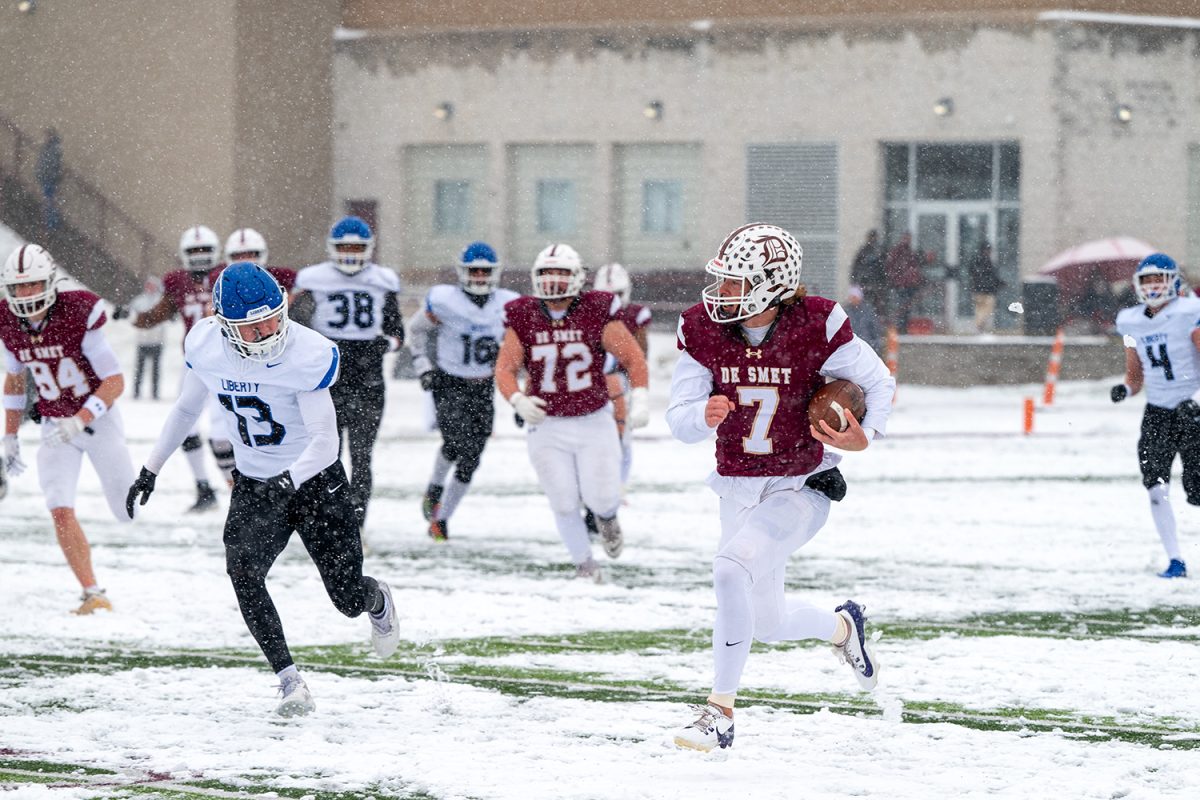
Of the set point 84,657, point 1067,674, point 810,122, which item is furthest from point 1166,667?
point 810,122

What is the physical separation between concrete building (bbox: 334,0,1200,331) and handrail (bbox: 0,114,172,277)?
3.84m

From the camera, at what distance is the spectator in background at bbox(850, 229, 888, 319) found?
1085 inches

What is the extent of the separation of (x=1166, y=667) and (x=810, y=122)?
78.2 ft

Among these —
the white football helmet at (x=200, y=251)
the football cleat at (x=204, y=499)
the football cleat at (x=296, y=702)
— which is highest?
the white football helmet at (x=200, y=251)

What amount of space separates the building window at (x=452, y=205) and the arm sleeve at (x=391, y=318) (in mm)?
21855

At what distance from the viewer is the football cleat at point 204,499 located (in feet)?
41.3

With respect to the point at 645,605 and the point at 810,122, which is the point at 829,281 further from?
the point at 645,605

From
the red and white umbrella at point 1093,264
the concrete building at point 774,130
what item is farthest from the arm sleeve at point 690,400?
the concrete building at point 774,130

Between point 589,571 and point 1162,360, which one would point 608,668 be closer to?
point 589,571

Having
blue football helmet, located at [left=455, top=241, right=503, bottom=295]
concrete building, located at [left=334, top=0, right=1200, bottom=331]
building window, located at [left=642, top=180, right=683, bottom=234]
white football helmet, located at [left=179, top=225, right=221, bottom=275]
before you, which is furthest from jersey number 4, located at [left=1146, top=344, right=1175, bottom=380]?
building window, located at [left=642, top=180, right=683, bottom=234]

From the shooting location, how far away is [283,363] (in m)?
6.36

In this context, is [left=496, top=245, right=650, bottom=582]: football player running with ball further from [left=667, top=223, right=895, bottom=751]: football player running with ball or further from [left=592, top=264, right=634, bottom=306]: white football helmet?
[left=667, top=223, right=895, bottom=751]: football player running with ball

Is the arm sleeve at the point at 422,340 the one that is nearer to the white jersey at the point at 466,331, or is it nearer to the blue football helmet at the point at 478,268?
the white jersey at the point at 466,331

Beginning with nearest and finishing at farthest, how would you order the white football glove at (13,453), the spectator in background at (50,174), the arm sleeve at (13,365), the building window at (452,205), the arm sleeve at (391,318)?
1. the arm sleeve at (13,365)
2. the white football glove at (13,453)
3. the arm sleeve at (391,318)
4. the spectator in background at (50,174)
5. the building window at (452,205)
